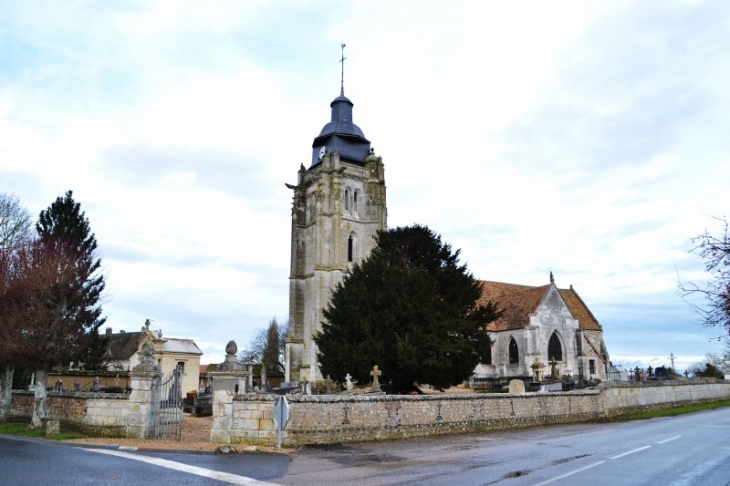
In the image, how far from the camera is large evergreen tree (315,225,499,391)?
88.0 feet

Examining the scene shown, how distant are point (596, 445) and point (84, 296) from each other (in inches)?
748

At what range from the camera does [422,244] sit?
3272 cm

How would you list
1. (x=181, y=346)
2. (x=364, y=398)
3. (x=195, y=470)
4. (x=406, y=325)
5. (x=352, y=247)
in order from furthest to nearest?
1. (x=352, y=247)
2. (x=181, y=346)
3. (x=406, y=325)
4. (x=364, y=398)
5. (x=195, y=470)

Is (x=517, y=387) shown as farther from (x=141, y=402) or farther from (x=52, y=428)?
(x=52, y=428)

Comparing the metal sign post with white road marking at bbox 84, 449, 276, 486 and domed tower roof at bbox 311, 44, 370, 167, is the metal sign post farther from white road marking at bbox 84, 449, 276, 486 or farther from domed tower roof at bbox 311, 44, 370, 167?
domed tower roof at bbox 311, 44, 370, 167

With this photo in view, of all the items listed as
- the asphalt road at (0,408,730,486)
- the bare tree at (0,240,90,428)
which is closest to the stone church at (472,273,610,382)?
the asphalt road at (0,408,730,486)

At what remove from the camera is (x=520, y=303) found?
44938mm

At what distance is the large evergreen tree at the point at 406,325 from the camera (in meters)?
26.8

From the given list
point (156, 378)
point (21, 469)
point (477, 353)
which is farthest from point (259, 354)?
point (21, 469)

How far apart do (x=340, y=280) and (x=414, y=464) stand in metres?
36.0

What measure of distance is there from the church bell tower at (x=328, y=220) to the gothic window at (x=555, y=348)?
1639 centimetres

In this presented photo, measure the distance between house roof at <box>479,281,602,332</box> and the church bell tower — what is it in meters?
11.5

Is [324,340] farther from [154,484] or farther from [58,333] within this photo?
[154,484]

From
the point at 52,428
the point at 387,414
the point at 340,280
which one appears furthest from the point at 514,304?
the point at 52,428
